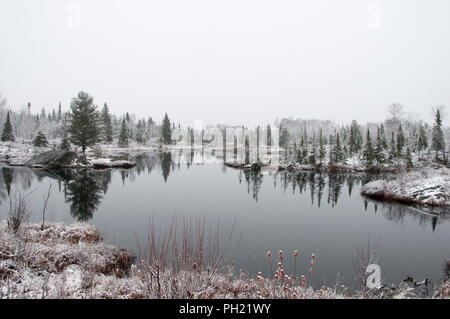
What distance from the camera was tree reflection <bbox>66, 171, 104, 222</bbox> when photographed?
13454 mm

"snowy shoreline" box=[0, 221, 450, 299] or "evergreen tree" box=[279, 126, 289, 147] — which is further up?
"evergreen tree" box=[279, 126, 289, 147]

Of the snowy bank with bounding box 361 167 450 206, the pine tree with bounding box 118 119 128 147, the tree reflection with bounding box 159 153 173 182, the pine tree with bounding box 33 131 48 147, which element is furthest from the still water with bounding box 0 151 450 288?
the pine tree with bounding box 118 119 128 147

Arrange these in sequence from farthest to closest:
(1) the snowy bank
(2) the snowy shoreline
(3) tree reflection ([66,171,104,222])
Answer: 1. (1) the snowy bank
2. (3) tree reflection ([66,171,104,222])
3. (2) the snowy shoreline

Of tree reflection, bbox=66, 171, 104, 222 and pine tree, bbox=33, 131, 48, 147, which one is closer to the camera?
tree reflection, bbox=66, 171, 104, 222

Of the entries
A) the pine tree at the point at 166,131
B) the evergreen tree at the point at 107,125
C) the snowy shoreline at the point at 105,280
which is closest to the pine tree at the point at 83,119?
the snowy shoreline at the point at 105,280

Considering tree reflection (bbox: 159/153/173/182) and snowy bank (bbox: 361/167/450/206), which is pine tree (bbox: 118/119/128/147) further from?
snowy bank (bbox: 361/167/450/206)

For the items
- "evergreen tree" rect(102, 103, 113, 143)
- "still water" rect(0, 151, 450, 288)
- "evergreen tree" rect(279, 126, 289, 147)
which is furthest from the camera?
"evergreen tree" rect(279, 126, 289, 147)

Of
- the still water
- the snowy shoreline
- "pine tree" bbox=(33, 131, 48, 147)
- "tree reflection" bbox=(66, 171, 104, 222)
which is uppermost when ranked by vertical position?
"pine tree" bbox=(33, 131, 48, 147)

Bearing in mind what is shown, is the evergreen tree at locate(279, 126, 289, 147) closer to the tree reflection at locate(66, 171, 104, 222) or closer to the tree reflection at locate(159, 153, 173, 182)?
the tree reflection at locate(159, 153, 173, 182)

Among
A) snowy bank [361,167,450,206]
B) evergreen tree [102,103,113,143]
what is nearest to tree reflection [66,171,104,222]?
snowy bank [361,167,450,206]

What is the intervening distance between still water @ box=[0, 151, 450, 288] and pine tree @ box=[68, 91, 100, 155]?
16707 mm
